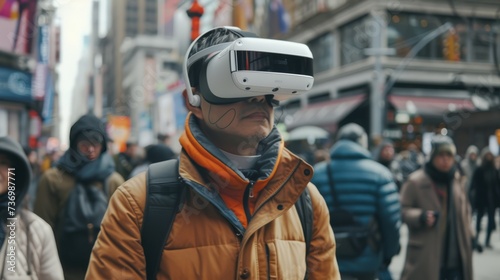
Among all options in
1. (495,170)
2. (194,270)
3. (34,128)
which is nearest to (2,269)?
(194,270)

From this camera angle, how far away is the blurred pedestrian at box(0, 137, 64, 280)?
2840mm

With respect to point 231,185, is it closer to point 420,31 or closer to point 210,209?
point 210,209

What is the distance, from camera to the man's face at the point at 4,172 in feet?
9.71

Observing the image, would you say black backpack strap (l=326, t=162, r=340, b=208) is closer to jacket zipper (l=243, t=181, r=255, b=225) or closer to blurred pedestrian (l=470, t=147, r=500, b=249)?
jacket zipper (l=243, t=181, r=255, b=225)

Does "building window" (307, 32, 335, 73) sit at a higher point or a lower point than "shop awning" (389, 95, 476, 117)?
higher

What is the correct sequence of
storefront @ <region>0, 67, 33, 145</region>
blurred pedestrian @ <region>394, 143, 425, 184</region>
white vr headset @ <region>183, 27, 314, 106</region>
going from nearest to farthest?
white vr headset @ <region>183, 27, 314, 106</region>, blurred pedestrian @ <region>394, 143, 425, 184</region>, storefront @ <region>0, 67, 33, 145</region>

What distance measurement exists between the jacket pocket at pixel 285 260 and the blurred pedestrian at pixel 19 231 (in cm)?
148

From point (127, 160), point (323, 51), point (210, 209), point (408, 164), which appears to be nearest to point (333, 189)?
point (210, 209)

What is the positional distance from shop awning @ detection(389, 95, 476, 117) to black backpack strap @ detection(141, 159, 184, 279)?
88.7 ft

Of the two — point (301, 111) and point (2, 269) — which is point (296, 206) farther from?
point (301, 111)

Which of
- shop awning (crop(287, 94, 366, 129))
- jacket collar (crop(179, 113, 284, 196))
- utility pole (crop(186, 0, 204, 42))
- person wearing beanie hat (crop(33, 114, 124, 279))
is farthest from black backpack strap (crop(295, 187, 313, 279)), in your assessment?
shop awning (crop(287, 94, 366, 129))

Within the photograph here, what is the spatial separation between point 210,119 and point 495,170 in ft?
33.7

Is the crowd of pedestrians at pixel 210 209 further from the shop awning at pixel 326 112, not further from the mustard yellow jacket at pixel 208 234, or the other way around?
the shop awning at pixel 326 112

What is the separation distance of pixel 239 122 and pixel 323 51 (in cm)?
3396
